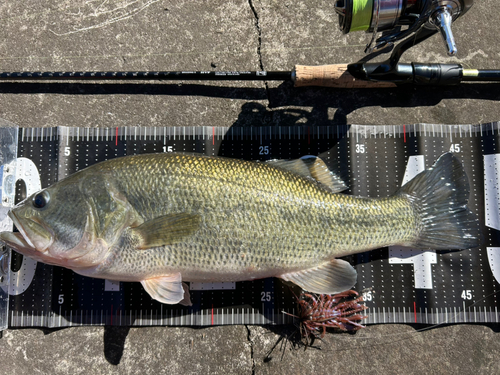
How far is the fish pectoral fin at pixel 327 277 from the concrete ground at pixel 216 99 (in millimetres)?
612

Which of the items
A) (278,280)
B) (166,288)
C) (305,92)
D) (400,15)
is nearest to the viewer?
(400,15)

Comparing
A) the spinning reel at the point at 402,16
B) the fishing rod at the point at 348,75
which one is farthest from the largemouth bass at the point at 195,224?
the spinning reel at the point at 402,16

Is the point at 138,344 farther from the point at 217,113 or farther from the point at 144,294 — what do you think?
the point at 217,113

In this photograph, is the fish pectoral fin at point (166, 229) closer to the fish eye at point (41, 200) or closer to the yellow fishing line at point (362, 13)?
the fish eye at point (41, 200)

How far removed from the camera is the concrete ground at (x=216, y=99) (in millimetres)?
2633

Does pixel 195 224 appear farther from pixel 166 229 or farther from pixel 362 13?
pixel 362 13

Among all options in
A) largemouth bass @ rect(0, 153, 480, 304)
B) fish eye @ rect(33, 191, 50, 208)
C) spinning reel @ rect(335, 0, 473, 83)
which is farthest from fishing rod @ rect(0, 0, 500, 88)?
fish eye @ rect(33, 191, 50, 208)

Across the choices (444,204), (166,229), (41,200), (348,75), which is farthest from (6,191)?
(444,204)

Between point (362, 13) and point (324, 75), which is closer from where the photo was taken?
point (362, 13)

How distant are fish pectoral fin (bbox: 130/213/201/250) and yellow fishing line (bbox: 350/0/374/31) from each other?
1663 millimetres

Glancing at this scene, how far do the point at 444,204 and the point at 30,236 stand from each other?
9.79ft

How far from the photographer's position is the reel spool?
1917 millimetres

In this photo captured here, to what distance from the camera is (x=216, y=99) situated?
9.41ft

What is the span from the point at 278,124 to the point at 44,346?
2.73m
